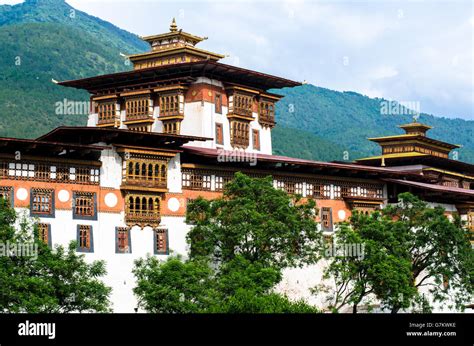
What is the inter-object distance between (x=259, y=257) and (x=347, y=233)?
5347mm

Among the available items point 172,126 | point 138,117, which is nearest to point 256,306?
point 172,126

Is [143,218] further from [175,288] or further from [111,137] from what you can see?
[175,288]

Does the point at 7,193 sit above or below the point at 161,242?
above

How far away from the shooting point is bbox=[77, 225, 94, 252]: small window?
5075cm

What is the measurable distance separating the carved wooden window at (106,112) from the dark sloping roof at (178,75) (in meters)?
1.16

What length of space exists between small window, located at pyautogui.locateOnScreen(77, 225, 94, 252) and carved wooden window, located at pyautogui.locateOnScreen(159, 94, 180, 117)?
60.6 ft

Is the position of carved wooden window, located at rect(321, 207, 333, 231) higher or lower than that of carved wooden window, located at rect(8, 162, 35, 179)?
lower

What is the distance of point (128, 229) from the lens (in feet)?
174

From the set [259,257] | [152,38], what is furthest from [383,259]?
[152,38]

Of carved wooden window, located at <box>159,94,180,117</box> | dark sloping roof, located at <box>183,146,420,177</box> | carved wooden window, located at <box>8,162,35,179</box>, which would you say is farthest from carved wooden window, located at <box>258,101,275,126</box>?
carved wooden window, located at <box>8,162,35,179</box>

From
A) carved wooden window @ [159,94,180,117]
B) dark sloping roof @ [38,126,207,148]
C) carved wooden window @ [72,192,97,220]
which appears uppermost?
carved wooden window @ [159,94,180,117]

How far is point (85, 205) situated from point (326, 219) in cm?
1744

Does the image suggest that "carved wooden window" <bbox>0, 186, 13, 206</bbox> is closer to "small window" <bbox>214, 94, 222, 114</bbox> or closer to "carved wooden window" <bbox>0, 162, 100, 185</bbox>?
"carved wooden window" <bbox>0, 162, 100, 185</bbox>

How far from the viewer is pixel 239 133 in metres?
71.2
